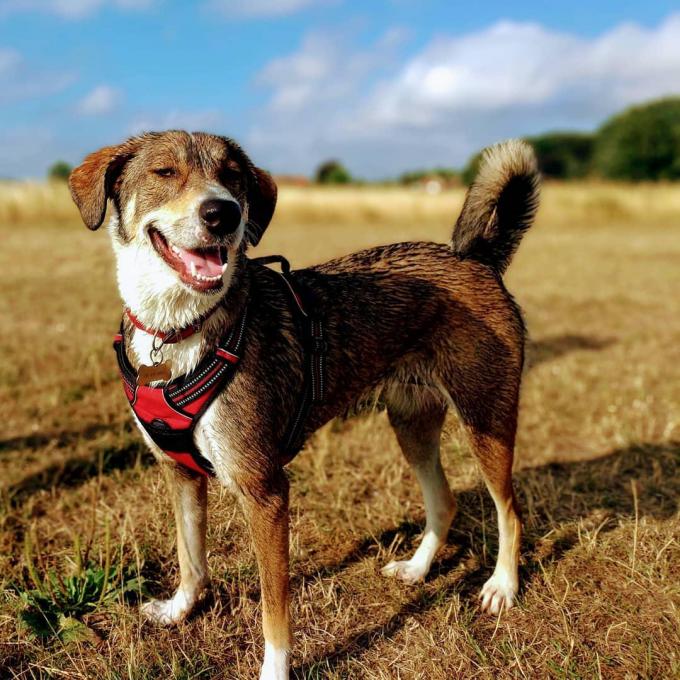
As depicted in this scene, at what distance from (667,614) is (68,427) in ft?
13.4

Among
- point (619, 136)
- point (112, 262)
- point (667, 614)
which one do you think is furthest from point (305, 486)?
point (619, 136)

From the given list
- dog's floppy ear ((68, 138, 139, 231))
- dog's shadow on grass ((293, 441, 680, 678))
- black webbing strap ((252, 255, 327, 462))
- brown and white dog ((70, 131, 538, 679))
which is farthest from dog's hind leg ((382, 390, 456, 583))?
dog's floppy ear ((68, 138, 139, 231))

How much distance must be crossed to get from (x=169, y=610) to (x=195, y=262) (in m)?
1.68

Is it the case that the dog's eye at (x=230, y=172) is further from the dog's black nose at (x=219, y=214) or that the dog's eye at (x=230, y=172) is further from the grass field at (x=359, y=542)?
the grass field at (x=359, y=542)

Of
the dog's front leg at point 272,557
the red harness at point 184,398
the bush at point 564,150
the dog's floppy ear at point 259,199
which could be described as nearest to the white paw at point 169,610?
the dog's front leg at point 272,557

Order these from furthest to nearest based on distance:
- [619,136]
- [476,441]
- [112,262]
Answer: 1. [619,136]
2. [112,262]
3. [476,441]

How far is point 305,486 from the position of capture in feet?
14.1

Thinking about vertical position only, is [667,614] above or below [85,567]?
below

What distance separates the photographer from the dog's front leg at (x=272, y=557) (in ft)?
9.04

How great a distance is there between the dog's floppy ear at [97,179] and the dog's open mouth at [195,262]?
0.99 feet

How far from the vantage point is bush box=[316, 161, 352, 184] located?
55219 millimetres

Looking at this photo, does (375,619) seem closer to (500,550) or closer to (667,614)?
(500,550)

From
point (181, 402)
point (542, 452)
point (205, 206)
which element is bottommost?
point (542, 452)

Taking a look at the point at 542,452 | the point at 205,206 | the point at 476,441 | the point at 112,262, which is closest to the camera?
the point at 205,206
